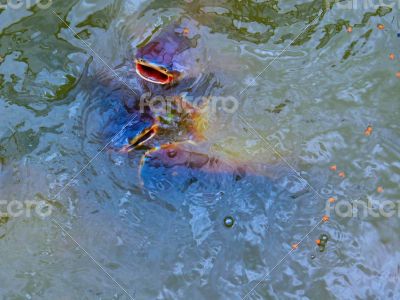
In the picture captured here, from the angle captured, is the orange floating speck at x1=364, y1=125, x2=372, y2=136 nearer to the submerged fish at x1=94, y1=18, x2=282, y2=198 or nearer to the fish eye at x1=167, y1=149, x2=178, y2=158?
the submerged fish at x1=94, y1=18, x2=282, y2=198

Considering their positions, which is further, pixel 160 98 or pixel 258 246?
pixel 160 98

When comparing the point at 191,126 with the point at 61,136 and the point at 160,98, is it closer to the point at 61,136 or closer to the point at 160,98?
the point at 160,98

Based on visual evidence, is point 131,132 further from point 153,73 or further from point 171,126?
point 153,73

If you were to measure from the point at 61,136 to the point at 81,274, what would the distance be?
114cm

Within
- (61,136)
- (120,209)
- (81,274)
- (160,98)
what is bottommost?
(81,274)

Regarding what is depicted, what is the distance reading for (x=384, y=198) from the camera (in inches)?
147

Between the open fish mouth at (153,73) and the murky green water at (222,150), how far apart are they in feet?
0.66

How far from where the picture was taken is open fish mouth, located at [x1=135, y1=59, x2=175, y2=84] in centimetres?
396

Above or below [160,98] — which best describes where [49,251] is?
below

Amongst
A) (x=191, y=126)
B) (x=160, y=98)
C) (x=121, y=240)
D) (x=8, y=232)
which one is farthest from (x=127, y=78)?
(x=8, y=232)

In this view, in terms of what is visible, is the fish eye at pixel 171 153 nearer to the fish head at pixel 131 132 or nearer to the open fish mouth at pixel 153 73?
the fish head at pixel 131 132

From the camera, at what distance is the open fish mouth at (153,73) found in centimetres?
396

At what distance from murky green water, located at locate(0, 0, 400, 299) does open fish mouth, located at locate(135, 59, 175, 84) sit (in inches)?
8.0

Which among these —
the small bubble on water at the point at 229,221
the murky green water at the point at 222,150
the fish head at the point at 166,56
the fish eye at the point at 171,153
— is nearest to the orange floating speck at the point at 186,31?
the fish head at the point at 166,56
